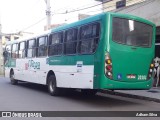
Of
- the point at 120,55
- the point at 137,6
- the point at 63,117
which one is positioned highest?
the point at 137,6

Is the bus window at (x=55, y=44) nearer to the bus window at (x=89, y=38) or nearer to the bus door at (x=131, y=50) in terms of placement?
the bus window at (x=89, y=38)

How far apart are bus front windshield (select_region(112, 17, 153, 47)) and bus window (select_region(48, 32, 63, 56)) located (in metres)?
3.45

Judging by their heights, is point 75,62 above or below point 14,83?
above

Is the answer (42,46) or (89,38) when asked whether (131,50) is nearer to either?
(89,38)

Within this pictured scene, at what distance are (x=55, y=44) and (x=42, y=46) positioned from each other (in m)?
1.75

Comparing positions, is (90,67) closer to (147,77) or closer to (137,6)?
(147,77)

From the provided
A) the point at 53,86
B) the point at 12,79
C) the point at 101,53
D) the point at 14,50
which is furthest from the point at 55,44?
the point at 12,79

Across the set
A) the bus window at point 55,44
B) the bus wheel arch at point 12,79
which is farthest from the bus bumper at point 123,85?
the bus wheel arch at point 12,79

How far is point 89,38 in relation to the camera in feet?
35.6

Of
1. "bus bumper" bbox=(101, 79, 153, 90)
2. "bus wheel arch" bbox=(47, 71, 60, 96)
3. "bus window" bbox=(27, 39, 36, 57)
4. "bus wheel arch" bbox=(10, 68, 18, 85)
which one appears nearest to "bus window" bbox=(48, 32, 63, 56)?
"bus wheel arch" bbox=(47, 71, 60, 96)

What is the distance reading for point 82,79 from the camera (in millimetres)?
11078

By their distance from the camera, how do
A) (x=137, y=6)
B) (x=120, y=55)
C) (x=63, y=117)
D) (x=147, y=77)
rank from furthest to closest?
(x=137, y=6) < (x=147, y=77) < (x=120, y=55) < (x=63, y=117)

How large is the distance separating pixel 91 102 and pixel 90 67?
173cm

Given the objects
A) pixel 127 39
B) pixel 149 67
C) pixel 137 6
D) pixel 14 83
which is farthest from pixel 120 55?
pixel 14 83
